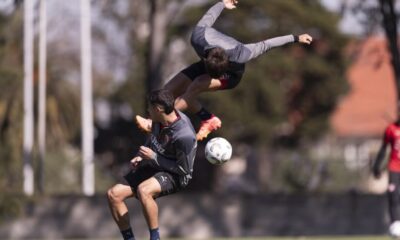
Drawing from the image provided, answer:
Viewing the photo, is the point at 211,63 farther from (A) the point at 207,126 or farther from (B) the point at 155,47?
(B) the point at 155,47

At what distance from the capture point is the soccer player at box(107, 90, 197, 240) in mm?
14219

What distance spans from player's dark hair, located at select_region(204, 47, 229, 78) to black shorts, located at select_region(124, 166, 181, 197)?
1480mm

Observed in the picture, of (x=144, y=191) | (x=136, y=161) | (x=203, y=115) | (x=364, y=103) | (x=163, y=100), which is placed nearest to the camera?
(x=163, y=100)

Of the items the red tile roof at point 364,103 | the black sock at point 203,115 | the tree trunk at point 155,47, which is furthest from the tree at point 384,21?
the red tile roof at point 364,103

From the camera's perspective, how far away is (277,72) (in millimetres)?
51125

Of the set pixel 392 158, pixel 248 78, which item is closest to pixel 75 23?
pixel 248 78

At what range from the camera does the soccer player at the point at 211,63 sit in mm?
15102

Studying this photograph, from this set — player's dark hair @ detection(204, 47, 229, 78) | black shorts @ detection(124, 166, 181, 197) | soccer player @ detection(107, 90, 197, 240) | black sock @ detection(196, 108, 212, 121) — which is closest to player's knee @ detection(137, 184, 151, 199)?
soccer player @ detection(107, 90, 197, 240)

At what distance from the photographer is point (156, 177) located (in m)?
14.6

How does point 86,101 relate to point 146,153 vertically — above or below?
below

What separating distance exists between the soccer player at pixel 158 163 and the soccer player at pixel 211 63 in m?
0.63

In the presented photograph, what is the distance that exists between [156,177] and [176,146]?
1.71 ft

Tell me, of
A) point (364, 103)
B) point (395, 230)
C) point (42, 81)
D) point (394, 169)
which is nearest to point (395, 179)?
point (394, 169)

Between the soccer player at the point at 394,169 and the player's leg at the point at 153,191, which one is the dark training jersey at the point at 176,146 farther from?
the soccer player at the point at 394,169
